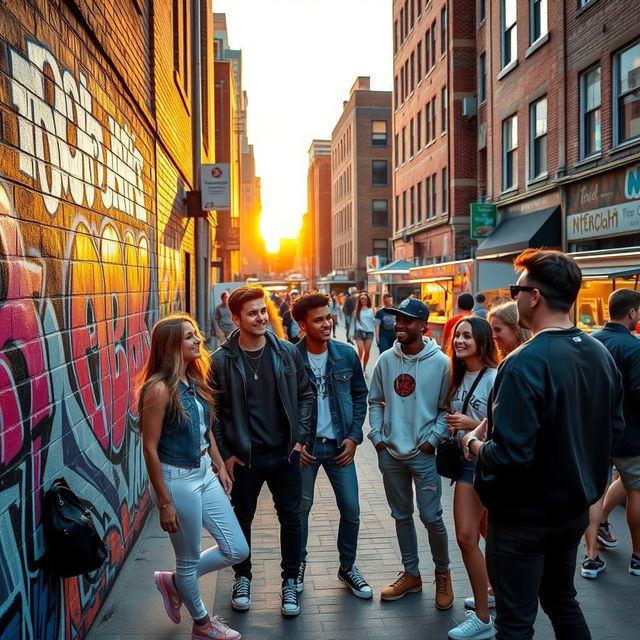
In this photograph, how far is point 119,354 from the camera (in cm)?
510

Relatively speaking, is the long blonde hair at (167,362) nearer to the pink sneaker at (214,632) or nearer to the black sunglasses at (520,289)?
the pink sneaker at (214,632)

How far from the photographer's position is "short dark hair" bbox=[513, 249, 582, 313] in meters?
2.92

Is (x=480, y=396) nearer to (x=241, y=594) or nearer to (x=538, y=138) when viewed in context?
(x=241, y=594)

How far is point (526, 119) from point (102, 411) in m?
18.4

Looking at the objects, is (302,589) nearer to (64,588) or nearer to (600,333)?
(64,588)

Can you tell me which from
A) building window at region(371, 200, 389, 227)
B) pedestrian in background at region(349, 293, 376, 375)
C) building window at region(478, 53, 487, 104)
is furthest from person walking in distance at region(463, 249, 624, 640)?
building window at region(371, 200, 389, 227)

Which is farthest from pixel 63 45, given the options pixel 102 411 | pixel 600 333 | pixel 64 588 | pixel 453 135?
pixel 453 135

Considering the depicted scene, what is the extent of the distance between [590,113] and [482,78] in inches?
387

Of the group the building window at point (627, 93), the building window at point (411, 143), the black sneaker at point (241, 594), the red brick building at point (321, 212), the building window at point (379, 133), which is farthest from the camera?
the red brick building at point (321, 212)

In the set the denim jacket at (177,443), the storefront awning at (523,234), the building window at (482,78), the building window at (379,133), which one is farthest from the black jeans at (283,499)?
the building window at (379,133)

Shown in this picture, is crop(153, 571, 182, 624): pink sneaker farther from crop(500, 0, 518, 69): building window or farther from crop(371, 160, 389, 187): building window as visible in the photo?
crop(371, 160, 389, 187): building window

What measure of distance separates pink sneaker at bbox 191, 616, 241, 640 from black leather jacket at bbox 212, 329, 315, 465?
920 mm

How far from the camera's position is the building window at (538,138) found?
19266 mm

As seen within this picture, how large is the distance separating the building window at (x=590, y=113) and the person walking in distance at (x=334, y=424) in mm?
13549
